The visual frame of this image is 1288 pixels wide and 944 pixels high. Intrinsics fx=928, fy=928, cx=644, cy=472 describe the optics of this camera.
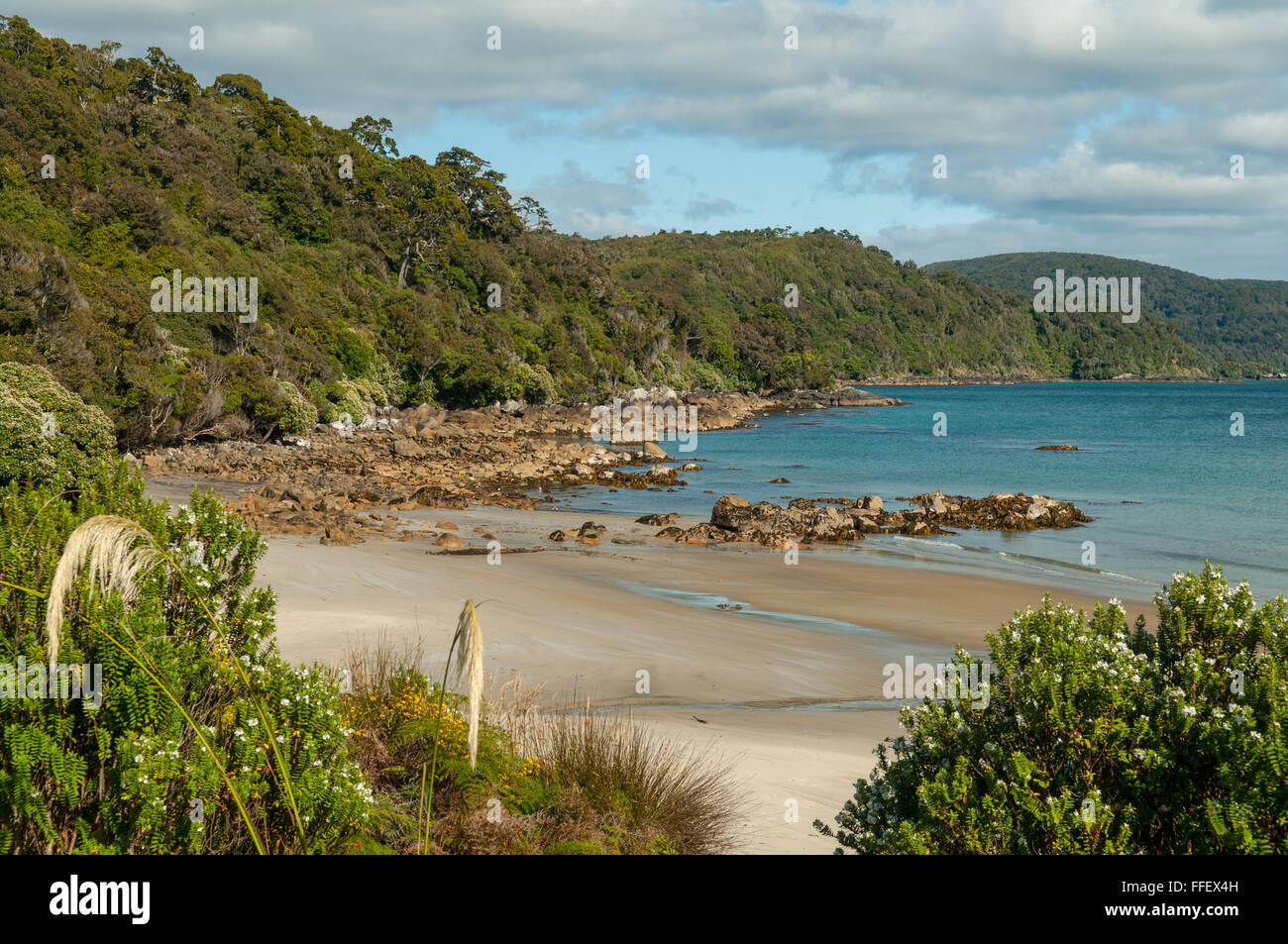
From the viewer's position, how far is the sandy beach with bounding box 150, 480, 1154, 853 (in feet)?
30.6

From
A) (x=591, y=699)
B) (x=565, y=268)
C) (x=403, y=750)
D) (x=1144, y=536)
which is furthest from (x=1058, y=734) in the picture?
(x=565, y=268)

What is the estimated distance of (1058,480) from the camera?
1639 inches

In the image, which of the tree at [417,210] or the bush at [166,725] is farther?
the tree at [417,210]

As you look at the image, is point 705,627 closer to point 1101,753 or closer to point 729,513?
point 1101,753

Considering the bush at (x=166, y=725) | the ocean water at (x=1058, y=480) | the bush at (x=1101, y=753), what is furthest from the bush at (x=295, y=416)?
the bush at (x=1101, y=753)

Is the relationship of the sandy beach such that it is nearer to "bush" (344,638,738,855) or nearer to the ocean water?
"bush" (344,638,738,855)

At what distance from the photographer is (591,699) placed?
10.9 meters

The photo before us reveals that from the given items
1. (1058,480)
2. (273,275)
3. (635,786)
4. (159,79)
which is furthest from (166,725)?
(159,79)

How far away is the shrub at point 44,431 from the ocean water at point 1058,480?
52.1 feet

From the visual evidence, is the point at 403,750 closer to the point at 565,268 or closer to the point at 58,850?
the point at 58,850

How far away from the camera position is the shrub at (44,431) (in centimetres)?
1723

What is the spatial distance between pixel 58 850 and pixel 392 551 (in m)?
17.6

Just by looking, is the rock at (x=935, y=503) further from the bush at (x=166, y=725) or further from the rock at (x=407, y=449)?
the bush at (x=166, y=725)

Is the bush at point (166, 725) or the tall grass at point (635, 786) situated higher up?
the bush at point (166, 725)
